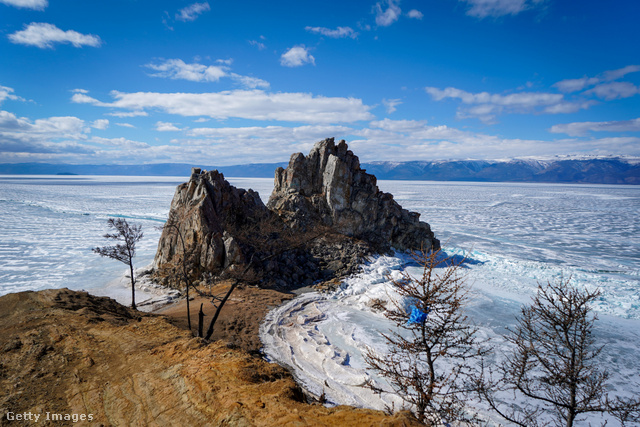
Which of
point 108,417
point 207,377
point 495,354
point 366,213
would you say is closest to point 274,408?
point 207,377

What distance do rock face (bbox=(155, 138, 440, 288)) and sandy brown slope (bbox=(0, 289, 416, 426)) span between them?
661cm

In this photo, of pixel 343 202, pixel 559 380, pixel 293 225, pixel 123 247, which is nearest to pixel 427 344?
pixel 559 380

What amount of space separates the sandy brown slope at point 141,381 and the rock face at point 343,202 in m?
18.4

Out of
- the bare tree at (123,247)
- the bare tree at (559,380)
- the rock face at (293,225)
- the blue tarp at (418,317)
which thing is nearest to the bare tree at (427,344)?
→ the blue tarp at (418,317)

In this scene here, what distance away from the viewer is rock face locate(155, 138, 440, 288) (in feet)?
64.4

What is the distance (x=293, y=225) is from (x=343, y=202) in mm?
5172

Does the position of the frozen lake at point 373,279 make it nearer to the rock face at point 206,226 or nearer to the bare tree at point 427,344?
the bare tree at point 427,344

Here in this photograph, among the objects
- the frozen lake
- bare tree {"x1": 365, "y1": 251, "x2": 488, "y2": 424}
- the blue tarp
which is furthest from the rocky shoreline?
the frozen lake

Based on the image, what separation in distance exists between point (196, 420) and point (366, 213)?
23880mm

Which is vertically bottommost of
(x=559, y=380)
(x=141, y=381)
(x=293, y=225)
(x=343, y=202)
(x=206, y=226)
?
(x=559, y=380)

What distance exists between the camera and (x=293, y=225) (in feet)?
85.4

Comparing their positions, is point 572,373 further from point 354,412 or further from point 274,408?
point 274,408

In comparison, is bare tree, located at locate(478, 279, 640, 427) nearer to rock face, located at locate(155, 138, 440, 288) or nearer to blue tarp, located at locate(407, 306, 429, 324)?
blue tarp, located at locate(407, 306, 429, 324)

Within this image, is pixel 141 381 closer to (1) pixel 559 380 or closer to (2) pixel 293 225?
(1) pixel 559 380
